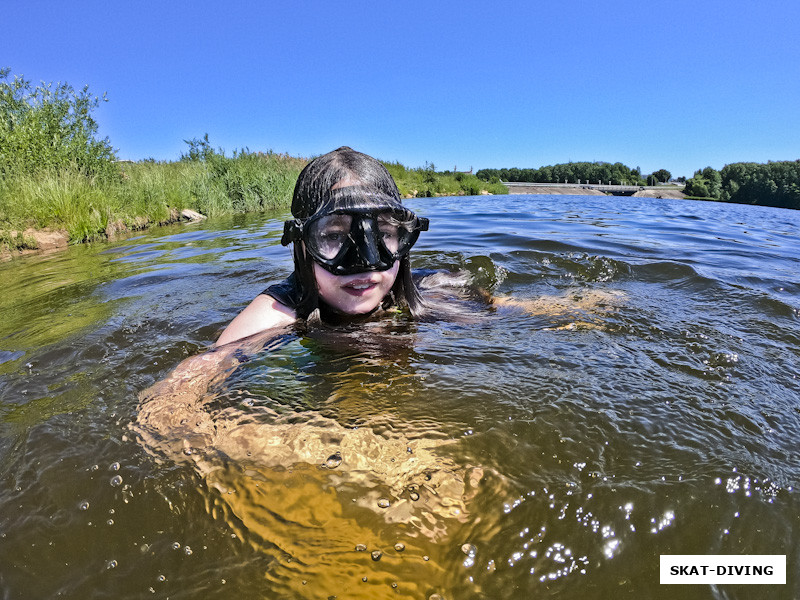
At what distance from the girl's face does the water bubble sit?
1086 millimetres

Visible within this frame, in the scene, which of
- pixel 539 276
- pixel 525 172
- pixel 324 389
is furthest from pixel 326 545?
pixel 525 172

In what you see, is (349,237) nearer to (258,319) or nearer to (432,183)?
(258,319)

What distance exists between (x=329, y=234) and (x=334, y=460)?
1247 mm

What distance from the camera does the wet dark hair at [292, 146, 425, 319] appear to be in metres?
2.38

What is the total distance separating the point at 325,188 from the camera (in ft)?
7.79

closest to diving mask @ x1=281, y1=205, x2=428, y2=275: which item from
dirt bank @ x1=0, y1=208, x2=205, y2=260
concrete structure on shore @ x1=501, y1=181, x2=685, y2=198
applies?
dirt bank @ x1=0, y1=208, x2=205, y2=260

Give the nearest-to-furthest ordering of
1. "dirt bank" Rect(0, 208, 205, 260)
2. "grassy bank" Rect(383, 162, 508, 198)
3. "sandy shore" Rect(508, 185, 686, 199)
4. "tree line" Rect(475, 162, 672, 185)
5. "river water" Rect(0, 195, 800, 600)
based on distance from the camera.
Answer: "river water" Rect(0, 195, 800, 600) < "dirt bank" Rect(0, 208, 205, 260) < "grassy bank" Rect(383, 162, 508, 198) < "sandy shore" Rect(508, 185, 686, 199) < "tree line" Rect(475, 162, 672, 185)

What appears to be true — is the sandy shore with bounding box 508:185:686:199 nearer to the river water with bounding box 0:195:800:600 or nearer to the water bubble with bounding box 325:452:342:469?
the river water with bounding box 0:195:800:600

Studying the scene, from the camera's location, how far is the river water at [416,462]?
109 centimetres

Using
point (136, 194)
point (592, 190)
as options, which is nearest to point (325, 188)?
point (136, 194)

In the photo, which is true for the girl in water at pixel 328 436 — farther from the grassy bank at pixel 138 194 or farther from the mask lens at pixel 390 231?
the grassy bank at pixel 138 194

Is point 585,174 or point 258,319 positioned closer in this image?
point 258,319

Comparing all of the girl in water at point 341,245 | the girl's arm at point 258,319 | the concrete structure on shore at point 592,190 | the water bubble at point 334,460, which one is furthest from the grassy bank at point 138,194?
the concrete structure on shore at point 592,190

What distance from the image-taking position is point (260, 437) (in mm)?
1521
